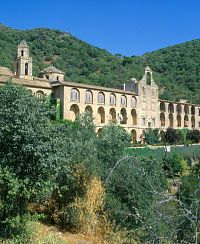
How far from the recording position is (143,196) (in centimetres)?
1811

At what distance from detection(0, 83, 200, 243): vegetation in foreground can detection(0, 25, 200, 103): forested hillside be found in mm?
62327

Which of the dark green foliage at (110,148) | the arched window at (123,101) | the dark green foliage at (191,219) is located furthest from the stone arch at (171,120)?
the dark green foliage at (191,219)

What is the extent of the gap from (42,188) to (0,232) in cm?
219

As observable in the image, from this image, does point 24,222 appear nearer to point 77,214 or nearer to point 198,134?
point 77,214

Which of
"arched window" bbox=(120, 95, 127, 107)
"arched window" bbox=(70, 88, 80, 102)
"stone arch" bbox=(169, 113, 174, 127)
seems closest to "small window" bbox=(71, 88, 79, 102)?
"arched window" bbox=(70, 88, 80, 102)

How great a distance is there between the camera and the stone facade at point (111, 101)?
52.3 metres

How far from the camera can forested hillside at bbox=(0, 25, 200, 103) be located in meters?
91.6

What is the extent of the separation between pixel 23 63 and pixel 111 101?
48.4 ft

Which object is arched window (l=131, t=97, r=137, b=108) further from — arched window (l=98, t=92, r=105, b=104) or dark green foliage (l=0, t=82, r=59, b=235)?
dark green foliage (l=0, t=82, r=59, b=235)

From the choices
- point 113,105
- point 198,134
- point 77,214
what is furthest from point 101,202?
point 198,134

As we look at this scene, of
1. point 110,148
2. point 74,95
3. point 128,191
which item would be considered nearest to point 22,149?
point 128,191

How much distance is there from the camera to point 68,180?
17.4 meters

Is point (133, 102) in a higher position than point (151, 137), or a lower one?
higher

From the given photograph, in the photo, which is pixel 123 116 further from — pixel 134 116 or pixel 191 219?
pixel 191 219
